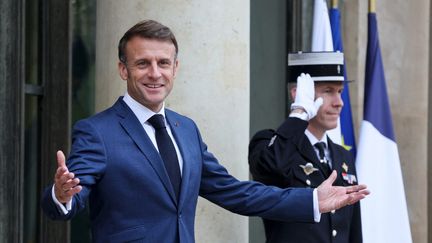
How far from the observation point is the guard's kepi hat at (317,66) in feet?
18.1

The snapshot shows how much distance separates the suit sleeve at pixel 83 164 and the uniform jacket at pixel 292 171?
1.36 m

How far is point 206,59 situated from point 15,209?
1.37m

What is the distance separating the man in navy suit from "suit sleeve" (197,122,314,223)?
0.17 ft

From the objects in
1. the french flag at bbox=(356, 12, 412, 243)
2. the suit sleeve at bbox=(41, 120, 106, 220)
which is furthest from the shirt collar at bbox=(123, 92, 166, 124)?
the french flag at bbox=(356, 12, 412, 243)

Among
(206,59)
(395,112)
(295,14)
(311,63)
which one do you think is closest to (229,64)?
(206,59)

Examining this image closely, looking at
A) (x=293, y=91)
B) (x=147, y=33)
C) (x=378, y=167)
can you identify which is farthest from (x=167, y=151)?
(x=378, y=167)

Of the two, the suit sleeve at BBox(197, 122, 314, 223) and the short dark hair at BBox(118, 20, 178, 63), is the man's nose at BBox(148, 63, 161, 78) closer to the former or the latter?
the short dark hair at BBox(118, 20, 178, 63)

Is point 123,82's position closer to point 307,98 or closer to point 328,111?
Answer: point 307,98

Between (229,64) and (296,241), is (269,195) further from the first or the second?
(229,64)

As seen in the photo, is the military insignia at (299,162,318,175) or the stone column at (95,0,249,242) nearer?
the military insignia at (299,162,318,175)

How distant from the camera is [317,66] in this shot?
5582mm

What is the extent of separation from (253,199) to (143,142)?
65cm

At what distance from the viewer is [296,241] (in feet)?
16.8

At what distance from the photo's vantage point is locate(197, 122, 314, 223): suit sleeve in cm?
445
